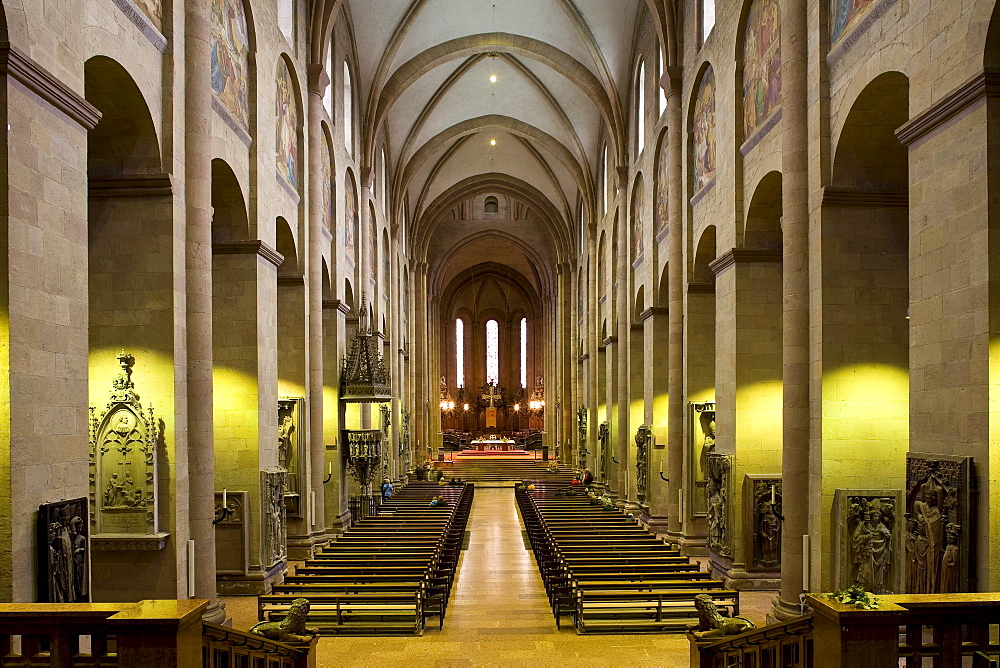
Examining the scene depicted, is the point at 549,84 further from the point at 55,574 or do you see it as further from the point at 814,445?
the point at 55,574

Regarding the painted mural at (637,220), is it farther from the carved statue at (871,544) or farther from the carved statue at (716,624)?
the carved statue at (716,624)

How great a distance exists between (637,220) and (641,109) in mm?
3095

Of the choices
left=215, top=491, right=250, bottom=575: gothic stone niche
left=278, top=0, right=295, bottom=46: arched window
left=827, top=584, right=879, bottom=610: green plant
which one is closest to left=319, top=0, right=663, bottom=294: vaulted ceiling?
left=278, top=0, right=295, bottom=46: arched window

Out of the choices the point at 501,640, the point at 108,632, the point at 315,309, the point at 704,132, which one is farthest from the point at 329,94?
the point at 108,632

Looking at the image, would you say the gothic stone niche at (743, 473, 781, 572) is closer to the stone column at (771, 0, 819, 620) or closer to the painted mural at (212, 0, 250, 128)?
the stone column at (771, 0, 819, 620)

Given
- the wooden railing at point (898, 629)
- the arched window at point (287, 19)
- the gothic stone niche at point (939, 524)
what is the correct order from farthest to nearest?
the arched window at point (287, 19) < the gothic stone niche at point (939, 524) < the wooden railing at point (898, 629)

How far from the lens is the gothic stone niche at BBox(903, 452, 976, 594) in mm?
7207

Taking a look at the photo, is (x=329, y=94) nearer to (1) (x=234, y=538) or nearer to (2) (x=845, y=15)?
(1) (x=234, y=538)

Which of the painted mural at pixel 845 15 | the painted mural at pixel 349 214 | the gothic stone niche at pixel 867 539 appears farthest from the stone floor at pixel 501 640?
the painted mural at pixel 349 214

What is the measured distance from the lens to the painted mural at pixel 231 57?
12688 mm

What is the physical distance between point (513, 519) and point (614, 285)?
26.8 feet

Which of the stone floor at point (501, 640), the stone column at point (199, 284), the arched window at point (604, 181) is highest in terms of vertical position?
the arched window at point (604, 181)

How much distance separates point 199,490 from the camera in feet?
37.5

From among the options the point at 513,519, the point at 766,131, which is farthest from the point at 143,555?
the point at 513,519
